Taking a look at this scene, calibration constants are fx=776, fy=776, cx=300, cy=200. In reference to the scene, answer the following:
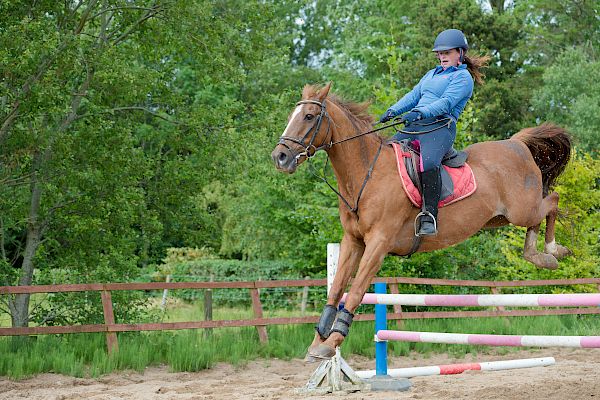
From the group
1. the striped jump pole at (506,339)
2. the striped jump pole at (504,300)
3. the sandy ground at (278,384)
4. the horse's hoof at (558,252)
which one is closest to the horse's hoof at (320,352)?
the sandy ground at (278,384)

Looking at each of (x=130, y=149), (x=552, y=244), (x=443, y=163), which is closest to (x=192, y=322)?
(x=130, y=149)

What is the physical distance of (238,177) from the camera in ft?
40.2

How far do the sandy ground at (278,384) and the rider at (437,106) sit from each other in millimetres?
1690

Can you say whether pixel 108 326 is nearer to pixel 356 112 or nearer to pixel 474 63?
pixel 356 112

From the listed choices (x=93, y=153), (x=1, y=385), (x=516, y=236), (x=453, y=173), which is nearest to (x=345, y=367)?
(x=453, y=173)

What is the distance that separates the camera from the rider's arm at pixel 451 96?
19.2 ft

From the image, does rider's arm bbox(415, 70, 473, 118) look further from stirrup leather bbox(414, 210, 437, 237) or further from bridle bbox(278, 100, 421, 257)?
stirrup leather bbox(414, 210, 437, 237)

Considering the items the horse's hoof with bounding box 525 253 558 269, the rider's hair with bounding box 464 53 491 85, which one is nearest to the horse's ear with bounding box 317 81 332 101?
the rider's hair with bounding box 464 53 491 85

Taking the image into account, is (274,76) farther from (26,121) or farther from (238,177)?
(26,121)

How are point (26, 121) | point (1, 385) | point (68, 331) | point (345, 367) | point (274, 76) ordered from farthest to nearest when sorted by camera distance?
point (274, 76) < point (26, 121) < point (68, 331) < point (1, 385) < point (345, 367)

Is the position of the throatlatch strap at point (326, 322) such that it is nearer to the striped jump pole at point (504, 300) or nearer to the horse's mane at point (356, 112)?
the striped jump pole at point (504, 300)

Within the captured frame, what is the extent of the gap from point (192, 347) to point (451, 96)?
4.85m

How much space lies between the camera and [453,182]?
6.03 m

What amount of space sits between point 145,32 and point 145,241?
10.00ft
